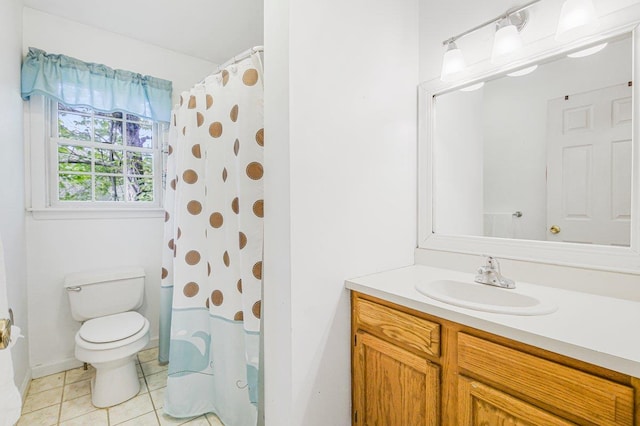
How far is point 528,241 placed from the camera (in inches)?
48.3

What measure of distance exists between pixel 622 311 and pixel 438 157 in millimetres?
922

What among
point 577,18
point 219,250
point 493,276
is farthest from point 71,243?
point 577,18

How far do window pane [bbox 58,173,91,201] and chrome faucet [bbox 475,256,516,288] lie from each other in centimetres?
264

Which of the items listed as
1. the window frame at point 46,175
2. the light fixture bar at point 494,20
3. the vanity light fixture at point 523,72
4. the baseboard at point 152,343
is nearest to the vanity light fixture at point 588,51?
the vanity light fixture at point 523,72

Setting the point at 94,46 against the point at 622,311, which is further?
the point at 94,46

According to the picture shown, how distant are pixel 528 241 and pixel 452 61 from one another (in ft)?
2.85

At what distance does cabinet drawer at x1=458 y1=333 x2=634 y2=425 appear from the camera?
2.18 feet

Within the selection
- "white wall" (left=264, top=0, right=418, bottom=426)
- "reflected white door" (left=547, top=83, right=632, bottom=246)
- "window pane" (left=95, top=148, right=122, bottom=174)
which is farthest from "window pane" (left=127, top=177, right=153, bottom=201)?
"reflected white door" (left=547, top=83, right=632, bottom=246)

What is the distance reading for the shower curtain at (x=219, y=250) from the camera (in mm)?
1438

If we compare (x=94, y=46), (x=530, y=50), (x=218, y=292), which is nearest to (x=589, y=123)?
(x=530, y=50)

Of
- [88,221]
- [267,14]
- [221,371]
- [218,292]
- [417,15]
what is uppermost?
[417,15]

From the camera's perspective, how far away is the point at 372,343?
119 cm

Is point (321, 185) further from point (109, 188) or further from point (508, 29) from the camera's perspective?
point (109, 188)

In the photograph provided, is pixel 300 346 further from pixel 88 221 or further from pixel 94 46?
pixel 94 46
